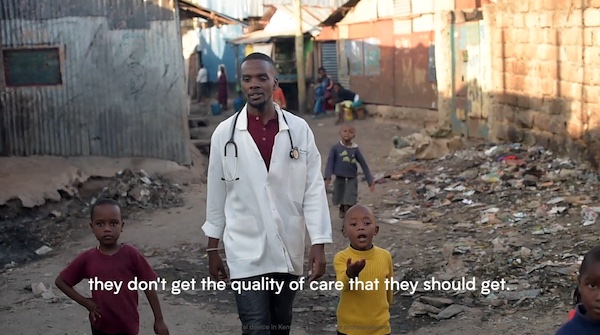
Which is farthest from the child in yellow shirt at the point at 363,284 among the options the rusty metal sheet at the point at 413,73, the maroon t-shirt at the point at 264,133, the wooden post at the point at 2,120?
the rusty metal sheet at the point at 413,73

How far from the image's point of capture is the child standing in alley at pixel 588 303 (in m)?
2.69

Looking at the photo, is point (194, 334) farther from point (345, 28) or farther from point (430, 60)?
point (345, 28)

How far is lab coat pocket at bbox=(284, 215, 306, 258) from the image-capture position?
3994 millimetres

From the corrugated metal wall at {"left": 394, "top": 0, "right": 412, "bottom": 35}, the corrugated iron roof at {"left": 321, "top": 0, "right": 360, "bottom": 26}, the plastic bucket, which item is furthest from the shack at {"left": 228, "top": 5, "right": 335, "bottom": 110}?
the corrugated metal wall at {"left": 394, "top": 0, "right": 412, "bottom": 35}

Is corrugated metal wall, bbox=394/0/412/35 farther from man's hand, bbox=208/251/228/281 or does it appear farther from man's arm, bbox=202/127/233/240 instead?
man's hand, bbox=208/251/228/281

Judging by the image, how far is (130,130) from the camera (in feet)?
39.7

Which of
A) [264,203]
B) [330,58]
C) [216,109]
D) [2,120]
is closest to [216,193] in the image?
[264,203]

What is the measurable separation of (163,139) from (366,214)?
27.7 feet

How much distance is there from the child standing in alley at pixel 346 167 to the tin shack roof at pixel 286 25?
16.1 m

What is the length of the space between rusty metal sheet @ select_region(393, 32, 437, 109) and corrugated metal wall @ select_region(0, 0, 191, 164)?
26.2 ft

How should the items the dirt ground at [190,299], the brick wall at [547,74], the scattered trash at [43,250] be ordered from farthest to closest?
the brick wall at [547,74] < the scattered trash at [43,250] < the dirt ground at [190,299]

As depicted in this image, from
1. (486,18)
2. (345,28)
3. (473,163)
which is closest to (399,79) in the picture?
(345,28)

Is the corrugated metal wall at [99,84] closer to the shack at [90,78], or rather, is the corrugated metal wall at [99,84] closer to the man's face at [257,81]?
the shack at [90,78]

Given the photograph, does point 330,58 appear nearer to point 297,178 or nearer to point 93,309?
point 297,178
